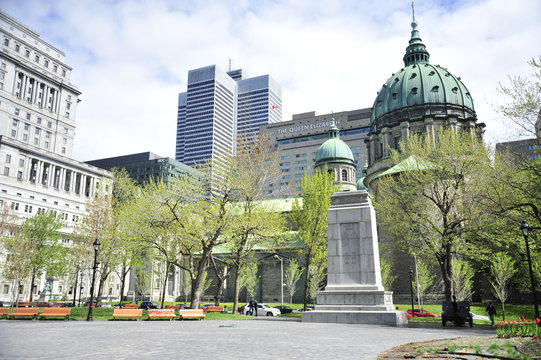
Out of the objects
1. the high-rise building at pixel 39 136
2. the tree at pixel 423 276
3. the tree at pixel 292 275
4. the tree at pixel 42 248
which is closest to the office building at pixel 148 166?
the high-rise building at pixel 39 136

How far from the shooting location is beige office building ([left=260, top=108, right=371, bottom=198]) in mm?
153000

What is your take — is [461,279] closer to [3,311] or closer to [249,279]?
[249,279]

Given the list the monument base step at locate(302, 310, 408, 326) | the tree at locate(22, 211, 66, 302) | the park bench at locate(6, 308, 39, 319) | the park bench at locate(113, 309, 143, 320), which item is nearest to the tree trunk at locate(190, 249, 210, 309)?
the park bench at locate(113, 309, 143, 320)

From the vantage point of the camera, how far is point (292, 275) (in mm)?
58156

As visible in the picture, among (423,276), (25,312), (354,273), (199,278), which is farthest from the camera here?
(423,276)

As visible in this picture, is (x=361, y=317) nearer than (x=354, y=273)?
Yes

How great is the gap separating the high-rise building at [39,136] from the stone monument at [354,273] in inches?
2696

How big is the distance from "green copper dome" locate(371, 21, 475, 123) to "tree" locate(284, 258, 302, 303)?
33262 mm

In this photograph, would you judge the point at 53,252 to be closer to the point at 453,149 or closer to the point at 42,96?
the point at 453,149

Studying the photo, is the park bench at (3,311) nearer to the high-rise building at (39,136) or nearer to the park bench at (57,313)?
the park bench at (57,313)

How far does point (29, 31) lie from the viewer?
9281cm

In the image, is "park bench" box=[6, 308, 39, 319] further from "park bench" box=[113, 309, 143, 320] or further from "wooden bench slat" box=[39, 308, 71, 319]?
"park bench" box=[113, 309, 143, 320]

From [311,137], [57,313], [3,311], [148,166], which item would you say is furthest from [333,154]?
[311,137]

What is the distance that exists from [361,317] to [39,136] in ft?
317
